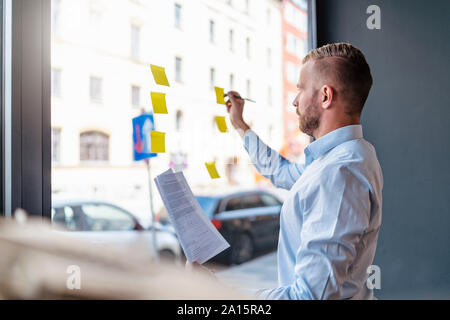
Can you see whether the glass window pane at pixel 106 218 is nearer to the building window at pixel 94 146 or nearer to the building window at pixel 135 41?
the building window at pixel 94 146

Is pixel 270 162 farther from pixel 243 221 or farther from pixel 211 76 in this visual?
pixel 211 76

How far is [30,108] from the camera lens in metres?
1.23

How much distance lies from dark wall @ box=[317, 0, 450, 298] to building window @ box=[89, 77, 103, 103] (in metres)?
12.0

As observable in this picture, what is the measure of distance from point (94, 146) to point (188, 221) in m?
12.8

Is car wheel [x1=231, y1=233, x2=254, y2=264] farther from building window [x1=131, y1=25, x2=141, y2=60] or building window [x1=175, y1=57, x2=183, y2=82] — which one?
building window [x1=131, y1=25, x2=141, y2=60]

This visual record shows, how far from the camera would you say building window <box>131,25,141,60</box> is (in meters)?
13.6

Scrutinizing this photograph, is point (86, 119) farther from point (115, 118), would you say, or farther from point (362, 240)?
point (362, 240)

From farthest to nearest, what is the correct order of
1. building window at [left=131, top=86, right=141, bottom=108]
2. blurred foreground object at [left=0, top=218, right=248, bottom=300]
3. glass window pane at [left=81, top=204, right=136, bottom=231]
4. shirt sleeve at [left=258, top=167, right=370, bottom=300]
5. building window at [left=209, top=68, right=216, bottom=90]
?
building window at [left=131, top=86, right=141, bottom=108] < building window at [left=209, top=68, right=216, bottom=90] < glass window pane at [left=81, top=204, right=136, bottom=231] < blurred foreground object at [left=0, top=218, right=248, bottom=300] < shirt sleeve at [left=258, top=167, right=370, bottom=300]

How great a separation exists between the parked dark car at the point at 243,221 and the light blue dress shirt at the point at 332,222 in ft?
12.9

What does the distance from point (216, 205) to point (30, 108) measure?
3.90m

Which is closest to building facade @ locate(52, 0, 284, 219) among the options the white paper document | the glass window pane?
the glass window pane

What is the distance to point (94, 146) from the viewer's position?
13180 mm

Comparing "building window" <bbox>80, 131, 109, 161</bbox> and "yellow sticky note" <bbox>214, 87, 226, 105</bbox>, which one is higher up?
"building window" <bbox>80, 131, 109, 161</bbox>
